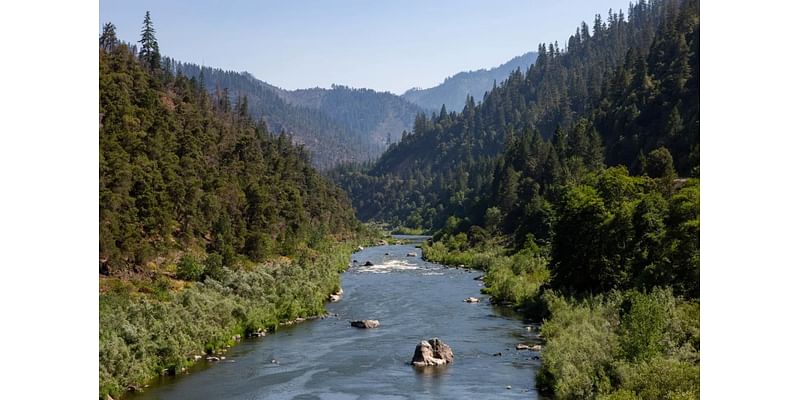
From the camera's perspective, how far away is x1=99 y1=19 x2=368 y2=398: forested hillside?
56.9 metres

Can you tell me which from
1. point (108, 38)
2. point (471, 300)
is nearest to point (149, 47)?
point (108, 38)

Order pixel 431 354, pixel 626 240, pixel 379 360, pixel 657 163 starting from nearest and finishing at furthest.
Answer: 1. pixel 431 354
2. pixel 379 360
3. pixel 626 240
4. pixel 657 163

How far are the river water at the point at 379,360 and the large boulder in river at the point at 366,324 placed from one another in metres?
0.68

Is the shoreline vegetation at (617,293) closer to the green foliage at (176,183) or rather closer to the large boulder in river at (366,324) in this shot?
the large boulder in river at (366,324)

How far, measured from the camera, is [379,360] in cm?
5806

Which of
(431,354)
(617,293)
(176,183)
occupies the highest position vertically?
(176,183)

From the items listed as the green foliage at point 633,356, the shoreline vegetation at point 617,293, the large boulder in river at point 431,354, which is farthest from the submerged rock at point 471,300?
the green foliage at point 633,356

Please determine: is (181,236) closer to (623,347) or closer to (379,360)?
(379,360)

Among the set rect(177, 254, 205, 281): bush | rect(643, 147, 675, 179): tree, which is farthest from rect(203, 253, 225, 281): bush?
rect(643, 147, 675, 179): tree

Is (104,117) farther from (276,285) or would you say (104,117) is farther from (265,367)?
(265,367)

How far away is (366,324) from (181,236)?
114ft

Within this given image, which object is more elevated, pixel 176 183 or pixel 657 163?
pixel 657 163

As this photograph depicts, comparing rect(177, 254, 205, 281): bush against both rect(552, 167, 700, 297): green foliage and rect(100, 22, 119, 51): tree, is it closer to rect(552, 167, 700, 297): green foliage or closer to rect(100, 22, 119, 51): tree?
rect(552, 167, 700, 297): green foliage
